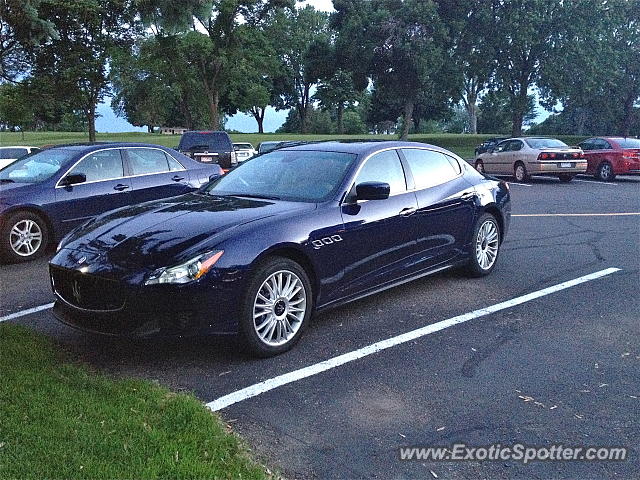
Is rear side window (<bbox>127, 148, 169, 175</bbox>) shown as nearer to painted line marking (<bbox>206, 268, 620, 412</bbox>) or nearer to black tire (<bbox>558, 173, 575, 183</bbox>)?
painted line marking (<bbox>206, 268, 620, 412</bbox>)

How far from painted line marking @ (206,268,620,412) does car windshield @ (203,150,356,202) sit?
127 cm

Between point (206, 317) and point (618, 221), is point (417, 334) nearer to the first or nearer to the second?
point (206, 317)

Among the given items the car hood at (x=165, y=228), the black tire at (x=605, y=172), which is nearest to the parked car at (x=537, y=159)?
the black tire at (x=605, y=172)

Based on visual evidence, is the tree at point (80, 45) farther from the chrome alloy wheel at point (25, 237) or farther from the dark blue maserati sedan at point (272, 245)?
the dark blue maserati sedan at point (272, 245)

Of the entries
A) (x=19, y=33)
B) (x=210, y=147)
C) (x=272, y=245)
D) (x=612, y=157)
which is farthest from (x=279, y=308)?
(x=612, y=157)

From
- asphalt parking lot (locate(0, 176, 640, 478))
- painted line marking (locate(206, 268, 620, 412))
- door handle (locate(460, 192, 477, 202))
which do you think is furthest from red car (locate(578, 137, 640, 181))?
door handle (locate(460, 192, 477, 202))

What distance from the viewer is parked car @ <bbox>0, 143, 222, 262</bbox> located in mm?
7613

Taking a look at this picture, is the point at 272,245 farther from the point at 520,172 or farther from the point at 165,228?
the point at 520,172

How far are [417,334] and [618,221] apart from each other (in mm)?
7393

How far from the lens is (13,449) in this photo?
9.68 ft

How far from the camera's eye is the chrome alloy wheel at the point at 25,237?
7.57 m

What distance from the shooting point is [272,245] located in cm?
438

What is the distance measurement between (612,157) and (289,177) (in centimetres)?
1712

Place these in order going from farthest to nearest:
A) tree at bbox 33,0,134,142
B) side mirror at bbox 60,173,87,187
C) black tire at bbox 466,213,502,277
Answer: tree at bbox 33,0,134,142, side mirror at bbox 60,173,87,187, black tire at bbox 466,213,502,277
